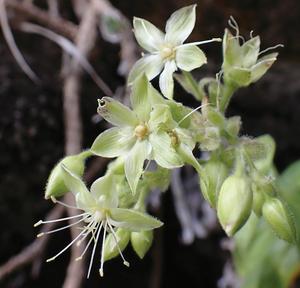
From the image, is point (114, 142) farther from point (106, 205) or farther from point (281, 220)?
point (281, 220)

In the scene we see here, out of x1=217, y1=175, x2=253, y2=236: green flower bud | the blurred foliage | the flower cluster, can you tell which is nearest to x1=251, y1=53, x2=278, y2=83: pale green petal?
the flower cluster

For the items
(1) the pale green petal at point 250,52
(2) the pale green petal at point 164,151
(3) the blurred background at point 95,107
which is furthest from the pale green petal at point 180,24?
(3) the blurred background at point 95,107

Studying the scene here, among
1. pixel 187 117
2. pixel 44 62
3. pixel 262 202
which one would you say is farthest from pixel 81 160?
pixel 44 62

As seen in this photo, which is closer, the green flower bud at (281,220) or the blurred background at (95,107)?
the green flower bud at (281,220)

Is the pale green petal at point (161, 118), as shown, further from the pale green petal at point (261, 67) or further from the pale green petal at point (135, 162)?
the pale green petal at point (261, 67)

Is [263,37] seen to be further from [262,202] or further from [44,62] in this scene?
[262,202]

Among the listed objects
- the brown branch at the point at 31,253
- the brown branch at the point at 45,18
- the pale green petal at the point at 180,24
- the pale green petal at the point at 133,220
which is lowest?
the pale green petal at the point at 133,220
